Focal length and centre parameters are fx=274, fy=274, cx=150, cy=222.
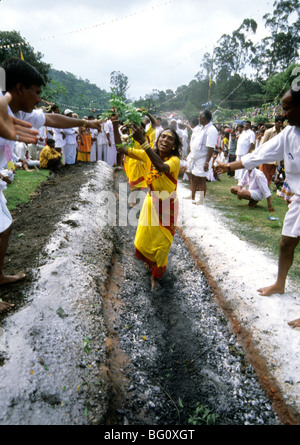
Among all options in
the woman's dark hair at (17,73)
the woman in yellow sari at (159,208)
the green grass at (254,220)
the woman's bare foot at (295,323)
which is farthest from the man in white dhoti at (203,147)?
the woman's dark hair at (17,73)

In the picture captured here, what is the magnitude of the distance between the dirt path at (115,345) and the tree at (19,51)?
21960 mm

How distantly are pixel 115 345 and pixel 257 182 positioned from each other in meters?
5.79

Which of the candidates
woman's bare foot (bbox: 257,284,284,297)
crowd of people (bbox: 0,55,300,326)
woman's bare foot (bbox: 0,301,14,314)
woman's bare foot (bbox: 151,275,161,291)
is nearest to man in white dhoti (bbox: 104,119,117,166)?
crowd of people (bbox: 0,55,300,326)

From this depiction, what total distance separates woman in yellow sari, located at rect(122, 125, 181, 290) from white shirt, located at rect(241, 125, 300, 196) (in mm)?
1090

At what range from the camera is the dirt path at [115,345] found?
2070 millimetres

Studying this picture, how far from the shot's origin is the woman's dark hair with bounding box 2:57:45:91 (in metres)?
2.32

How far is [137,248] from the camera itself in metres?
4.04

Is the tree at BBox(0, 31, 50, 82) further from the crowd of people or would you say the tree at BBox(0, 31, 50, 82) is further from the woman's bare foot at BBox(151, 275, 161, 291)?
the woman's bare foot at BBox(151, 275, 161, 291)

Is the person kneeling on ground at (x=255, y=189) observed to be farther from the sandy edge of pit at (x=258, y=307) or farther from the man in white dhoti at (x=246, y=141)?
the man in white dhoti at (x=246, y=141)

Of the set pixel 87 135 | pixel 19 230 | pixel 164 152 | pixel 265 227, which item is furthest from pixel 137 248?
pixel 87 135

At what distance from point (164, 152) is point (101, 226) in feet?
6.83

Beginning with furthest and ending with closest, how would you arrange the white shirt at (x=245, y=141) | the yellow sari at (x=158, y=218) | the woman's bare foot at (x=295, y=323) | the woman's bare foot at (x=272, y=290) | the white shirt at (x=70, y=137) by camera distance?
the white shirt at (x=70, y=137) → the white shirt at (x=245, y=141) → the yellow sari at (x=158, y=218) → the woman's bare foot at (x=272, y=290) → the woman's bare foot at (x=295, y=323)

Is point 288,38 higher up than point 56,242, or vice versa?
point 288,38
